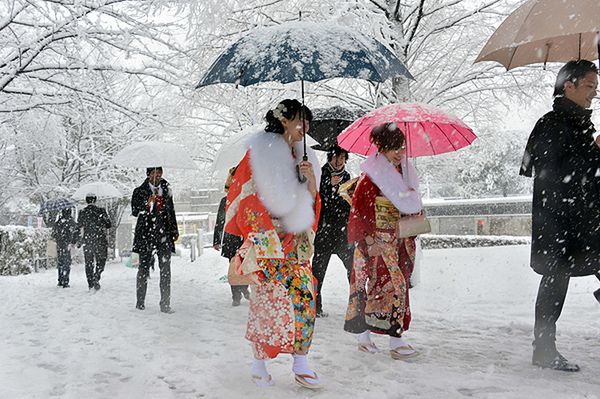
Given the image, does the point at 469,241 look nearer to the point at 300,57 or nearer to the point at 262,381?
the point at 300,57

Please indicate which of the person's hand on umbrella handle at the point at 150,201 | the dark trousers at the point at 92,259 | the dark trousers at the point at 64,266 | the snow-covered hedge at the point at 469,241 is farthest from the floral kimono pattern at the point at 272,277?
the snow-covered hedge at the point at 469,241

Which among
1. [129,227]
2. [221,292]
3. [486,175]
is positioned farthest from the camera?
[486,175]

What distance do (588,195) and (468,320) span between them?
101 inches

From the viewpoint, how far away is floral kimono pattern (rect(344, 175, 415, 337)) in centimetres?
445

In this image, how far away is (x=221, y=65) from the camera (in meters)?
4.40

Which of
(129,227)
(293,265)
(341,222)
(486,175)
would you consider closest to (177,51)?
(341,222)

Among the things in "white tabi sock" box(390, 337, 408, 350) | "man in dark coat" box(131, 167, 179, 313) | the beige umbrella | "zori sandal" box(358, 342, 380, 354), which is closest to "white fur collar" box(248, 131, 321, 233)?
"white tabi sock" box(390, 337, 408, 350)

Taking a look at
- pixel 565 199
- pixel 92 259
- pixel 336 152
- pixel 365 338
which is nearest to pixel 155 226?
pixel 336 152

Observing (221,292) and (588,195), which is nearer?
(588,195)

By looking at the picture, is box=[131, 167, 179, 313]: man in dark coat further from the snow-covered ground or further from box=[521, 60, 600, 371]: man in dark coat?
box=[521, 60, 600, 371]: man in dark coat

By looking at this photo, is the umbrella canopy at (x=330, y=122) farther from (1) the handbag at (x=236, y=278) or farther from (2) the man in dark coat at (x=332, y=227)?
(1) the handbag at (x=236, y=278)

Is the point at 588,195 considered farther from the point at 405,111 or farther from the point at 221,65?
the point at 221,65

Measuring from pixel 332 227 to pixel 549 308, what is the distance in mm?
2900

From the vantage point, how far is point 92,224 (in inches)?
418
